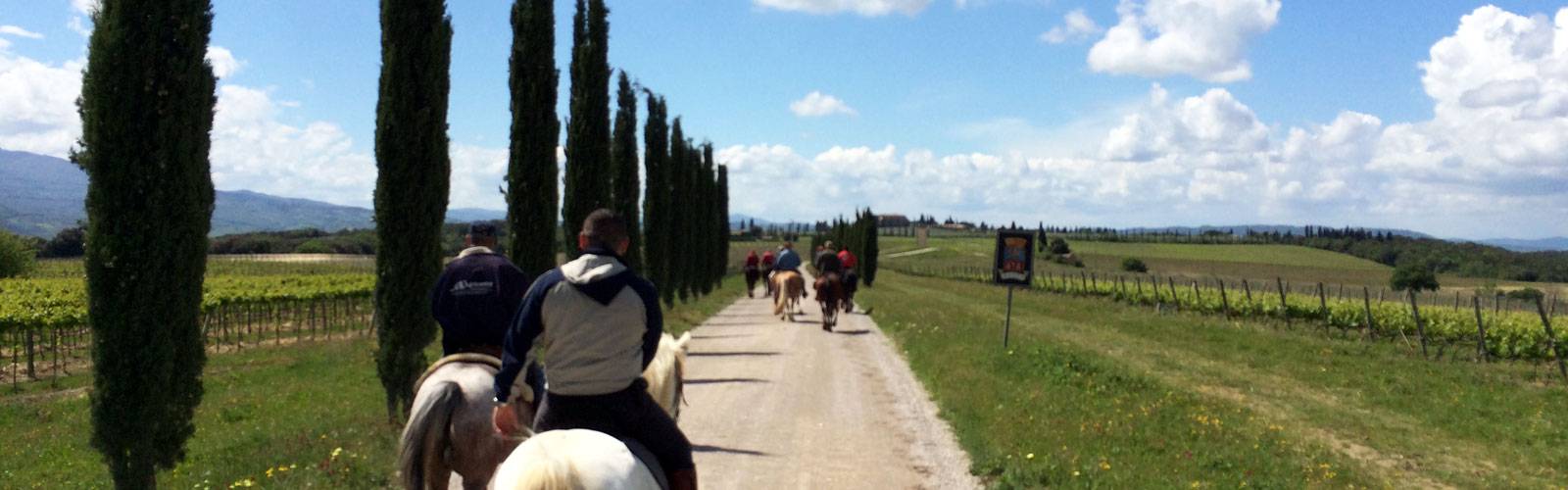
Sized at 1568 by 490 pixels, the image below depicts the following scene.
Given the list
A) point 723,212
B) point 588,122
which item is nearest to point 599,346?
point 588,122

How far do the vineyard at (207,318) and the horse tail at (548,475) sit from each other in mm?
14058

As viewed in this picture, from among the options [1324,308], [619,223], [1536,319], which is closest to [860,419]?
[619,223]

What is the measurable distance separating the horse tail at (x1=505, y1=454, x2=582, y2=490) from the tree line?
178 inches

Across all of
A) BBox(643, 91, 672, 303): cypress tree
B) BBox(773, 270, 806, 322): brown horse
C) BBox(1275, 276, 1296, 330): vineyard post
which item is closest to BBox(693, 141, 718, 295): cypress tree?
BBox(643, 91, 672, 303): cypress tree

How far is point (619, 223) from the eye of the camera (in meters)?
4.45

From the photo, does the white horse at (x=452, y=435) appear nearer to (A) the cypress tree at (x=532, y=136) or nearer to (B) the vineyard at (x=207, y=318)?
(A) the cypress tree at (x=532, y=136)

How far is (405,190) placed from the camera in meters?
10.8

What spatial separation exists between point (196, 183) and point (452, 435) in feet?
10.1

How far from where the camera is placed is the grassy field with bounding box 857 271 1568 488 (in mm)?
8430

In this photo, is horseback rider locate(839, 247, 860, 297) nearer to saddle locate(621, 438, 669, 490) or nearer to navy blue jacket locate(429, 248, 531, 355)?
navy blue jacket locate(429, 248, 531, 355)

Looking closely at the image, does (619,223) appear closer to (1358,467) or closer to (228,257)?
(1358,467)

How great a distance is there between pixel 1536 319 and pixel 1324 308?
543 centimetres

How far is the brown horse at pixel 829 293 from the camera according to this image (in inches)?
843

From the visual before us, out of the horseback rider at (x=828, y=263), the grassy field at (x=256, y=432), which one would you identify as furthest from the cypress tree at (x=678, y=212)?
the grassy field at (x=256, y=432)
